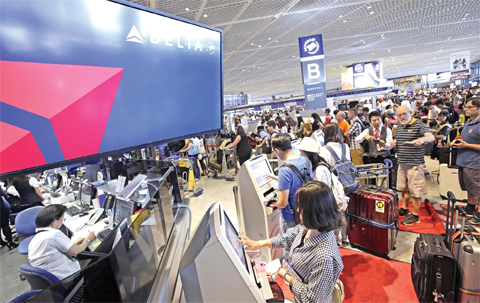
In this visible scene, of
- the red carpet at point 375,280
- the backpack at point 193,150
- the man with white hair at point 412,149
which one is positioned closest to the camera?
the red carpet at point 375,280

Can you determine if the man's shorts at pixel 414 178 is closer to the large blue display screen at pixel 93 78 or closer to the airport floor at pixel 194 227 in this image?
the airport floor at pixel 194 227

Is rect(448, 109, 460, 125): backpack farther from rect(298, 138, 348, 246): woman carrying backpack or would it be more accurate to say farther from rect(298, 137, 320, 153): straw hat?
rect(298, 137, 320, 153): straw hat

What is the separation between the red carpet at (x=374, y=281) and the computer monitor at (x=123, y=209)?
77.8 inches

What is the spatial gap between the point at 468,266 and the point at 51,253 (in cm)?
377

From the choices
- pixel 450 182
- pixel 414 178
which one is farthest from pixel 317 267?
pixel 450 182

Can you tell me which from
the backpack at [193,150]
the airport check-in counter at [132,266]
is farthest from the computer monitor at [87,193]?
the backpack at [193,150]

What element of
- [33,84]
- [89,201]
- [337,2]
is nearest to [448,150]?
[337,2]

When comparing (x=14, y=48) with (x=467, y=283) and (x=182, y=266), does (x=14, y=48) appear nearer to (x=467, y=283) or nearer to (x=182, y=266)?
(x=182, y=266)

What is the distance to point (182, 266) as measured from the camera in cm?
127

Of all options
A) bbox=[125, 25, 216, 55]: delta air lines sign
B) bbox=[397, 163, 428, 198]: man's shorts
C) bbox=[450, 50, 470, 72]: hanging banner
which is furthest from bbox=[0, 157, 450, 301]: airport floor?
bbox=[450, 50, 470, 72]: hanging banner

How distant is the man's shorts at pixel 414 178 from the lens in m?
3.64

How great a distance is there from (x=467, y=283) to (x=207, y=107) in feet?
8.99

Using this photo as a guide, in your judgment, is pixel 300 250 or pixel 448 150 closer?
pixel 300 250

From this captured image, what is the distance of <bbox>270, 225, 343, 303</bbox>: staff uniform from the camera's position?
1.38 meters
